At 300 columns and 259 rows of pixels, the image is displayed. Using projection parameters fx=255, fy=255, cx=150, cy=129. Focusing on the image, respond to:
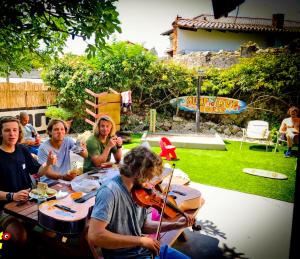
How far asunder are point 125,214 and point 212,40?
2070 cm

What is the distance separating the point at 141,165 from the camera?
188 centimetres

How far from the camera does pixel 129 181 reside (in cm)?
190

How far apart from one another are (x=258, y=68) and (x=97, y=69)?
24.6 feet

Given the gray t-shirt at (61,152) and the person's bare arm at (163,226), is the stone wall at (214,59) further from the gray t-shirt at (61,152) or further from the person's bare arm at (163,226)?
the person's bare arm at (163,226)

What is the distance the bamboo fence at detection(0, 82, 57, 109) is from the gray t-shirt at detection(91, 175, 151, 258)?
9.77 m

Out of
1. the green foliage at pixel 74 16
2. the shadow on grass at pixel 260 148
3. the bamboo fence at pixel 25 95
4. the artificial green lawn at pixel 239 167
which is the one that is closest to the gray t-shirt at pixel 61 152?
the green foliage at pixel 74 16

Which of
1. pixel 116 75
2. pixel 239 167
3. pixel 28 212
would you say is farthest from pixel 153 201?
pixel 116 75

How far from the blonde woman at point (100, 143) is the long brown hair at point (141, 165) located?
197 cm

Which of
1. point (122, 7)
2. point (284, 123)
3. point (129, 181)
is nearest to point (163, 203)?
point (129, 181)

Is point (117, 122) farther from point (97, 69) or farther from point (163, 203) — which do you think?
point (163, 203)

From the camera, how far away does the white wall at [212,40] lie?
776 inches

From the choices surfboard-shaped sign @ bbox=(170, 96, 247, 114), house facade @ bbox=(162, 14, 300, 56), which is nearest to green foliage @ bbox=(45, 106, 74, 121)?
surfboard-shaped sign @ bbox=(170, 96, 247, 114)

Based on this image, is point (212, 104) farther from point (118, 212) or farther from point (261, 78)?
point (118, 212)

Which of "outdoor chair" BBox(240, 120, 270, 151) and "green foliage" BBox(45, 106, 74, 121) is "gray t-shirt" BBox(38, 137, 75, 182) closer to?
"outdoor chair" BBox(240, 120, 270, 151)
